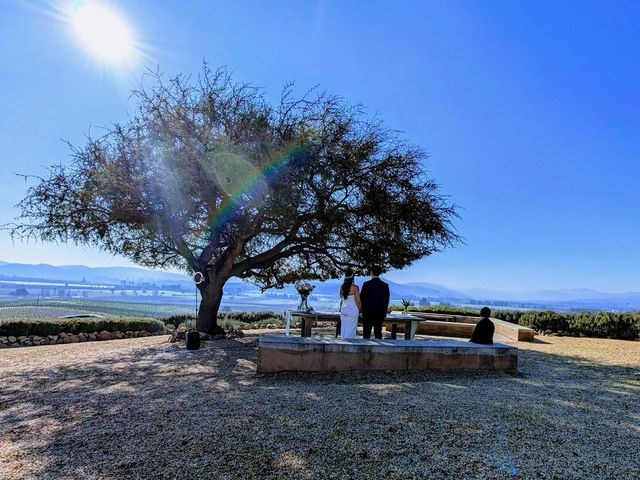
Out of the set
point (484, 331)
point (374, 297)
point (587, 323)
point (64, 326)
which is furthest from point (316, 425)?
point (587, 323)

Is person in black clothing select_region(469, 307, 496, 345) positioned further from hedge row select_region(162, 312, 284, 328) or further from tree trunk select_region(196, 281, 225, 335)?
hedge row select_region(162, 312, 284, 328)

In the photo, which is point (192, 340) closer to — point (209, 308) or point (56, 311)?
point (209, 308)

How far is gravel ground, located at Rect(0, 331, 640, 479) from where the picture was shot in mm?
3318

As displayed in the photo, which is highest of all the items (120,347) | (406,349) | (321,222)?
(321,222)

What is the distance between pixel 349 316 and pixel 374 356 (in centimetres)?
154

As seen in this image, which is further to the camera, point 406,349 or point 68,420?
point 406,349

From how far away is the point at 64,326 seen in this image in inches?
567

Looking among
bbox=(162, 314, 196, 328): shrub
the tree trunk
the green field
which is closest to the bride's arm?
the tree trunk

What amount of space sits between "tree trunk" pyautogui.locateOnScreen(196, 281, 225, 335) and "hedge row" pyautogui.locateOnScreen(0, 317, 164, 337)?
495cm

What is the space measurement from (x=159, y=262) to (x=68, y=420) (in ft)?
35.3

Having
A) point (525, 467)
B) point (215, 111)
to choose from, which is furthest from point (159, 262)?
point (525, 467)

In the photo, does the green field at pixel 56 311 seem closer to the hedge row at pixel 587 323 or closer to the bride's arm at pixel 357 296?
the bride's arm at pixel 357 296

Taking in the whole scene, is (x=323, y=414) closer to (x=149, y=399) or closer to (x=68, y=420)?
(x=149, y=399)

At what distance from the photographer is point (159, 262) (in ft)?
49.0
